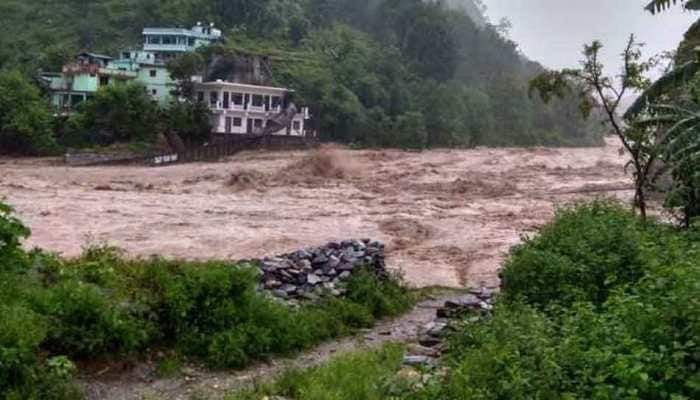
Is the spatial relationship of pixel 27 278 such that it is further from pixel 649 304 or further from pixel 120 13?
pixel 120 13

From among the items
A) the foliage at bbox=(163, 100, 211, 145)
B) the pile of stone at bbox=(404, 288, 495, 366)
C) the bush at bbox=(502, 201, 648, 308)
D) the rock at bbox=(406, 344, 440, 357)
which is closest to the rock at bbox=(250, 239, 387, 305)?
the pile of stone at bbox=(404, 288, 495, 366)

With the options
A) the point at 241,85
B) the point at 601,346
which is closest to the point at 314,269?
the point at 601,346

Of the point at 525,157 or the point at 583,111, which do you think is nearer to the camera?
the point at 583,111

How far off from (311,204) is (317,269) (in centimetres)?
1814

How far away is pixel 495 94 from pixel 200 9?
26.9 m

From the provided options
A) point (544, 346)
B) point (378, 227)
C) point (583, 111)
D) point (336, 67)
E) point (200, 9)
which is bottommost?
point (378, 227)

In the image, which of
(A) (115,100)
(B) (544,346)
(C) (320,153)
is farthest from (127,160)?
(B) (544,346)

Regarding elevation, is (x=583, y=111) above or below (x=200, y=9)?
below

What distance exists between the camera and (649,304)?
5824 mm

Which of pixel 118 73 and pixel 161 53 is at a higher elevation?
pixel 161 53

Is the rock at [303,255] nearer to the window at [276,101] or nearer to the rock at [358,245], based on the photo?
the rock at [358,245]

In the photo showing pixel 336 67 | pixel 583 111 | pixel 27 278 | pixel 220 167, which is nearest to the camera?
pixel 27 278

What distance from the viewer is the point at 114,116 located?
41594mm

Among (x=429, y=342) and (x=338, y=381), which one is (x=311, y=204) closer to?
(x=429, y=342)
